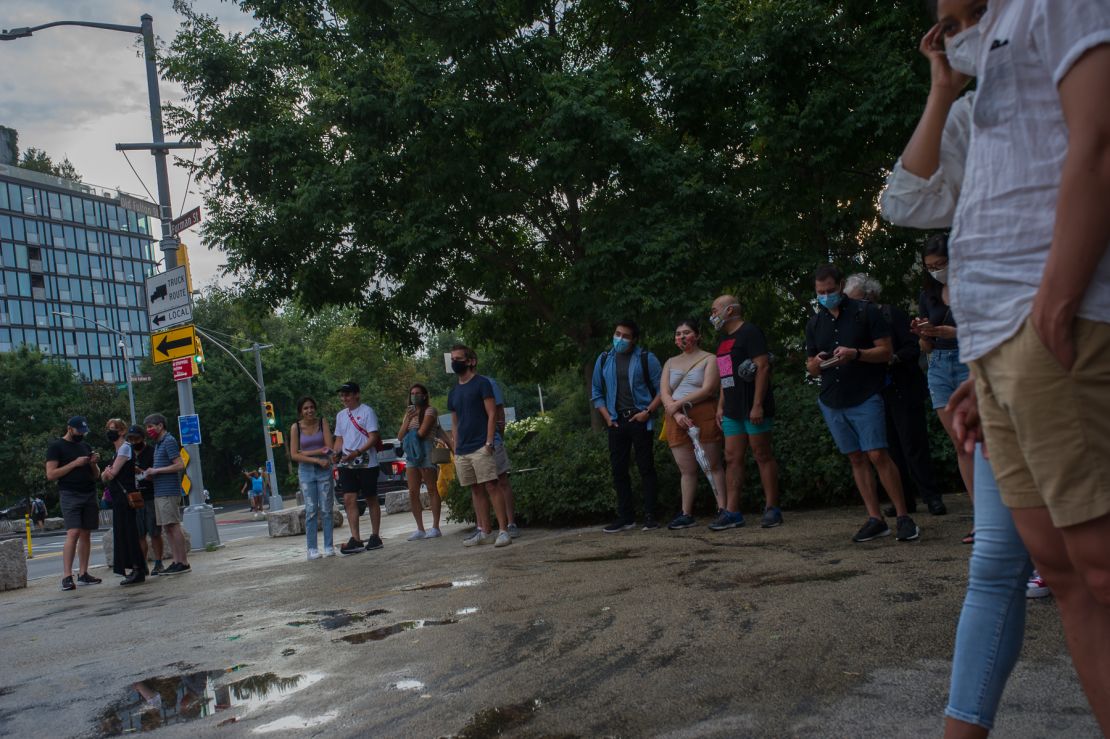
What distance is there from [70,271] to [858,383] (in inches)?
4441

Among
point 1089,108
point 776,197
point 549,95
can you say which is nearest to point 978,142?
point 1089,108

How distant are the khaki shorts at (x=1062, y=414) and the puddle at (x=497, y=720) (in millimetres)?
2162

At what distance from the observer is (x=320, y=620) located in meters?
6.59

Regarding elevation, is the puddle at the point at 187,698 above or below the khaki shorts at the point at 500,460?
below

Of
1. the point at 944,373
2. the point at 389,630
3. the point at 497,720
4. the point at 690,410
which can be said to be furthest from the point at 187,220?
the point at 497,720

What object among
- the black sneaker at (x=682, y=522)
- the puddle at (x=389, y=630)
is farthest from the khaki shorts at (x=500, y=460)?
the puddle at (x=389, y=630)

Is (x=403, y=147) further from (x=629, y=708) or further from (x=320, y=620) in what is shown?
(x=629, y=708)

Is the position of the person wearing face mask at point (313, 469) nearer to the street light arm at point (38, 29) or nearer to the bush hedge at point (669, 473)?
the bush hedge at point (669, 473)

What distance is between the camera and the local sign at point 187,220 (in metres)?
14.6

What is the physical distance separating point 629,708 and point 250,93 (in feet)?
46.1

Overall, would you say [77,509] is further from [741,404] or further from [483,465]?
[741,404]

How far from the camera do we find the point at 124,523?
37.3ft

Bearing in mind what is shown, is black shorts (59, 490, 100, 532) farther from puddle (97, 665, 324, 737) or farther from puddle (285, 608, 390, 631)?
puddle (97, 665, 324, 737)

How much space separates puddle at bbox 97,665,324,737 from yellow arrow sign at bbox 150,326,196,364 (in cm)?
1111
